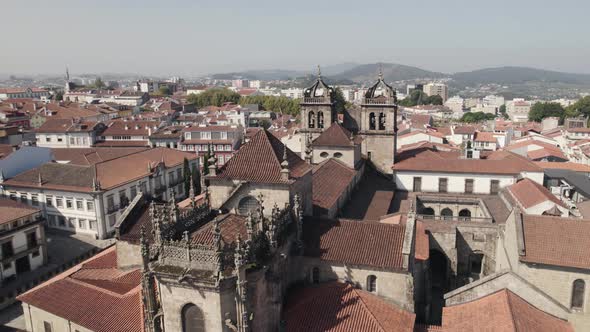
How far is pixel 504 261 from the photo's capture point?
30.5 m

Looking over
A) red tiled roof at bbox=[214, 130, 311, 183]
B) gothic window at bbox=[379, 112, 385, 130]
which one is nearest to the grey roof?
gothic window at bbox=[379, 112, 385, 130]

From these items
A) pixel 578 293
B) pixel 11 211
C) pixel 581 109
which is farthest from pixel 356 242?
pixel 581 109

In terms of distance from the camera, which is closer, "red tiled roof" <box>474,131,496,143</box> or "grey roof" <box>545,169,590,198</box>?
"grey roof" <box>545,169,590,198</box>

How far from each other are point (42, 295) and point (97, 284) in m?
3.31

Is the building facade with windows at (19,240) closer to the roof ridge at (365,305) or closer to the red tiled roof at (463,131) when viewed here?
the roof ridge at (365,305)

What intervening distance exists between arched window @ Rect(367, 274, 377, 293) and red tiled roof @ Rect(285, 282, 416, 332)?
1.59 feet

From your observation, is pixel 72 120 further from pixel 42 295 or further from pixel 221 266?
pixel 221 266

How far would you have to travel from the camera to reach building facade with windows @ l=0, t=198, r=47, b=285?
39.4 metres

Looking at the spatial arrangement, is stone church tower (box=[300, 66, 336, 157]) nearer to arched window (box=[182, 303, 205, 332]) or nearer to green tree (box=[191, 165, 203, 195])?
green tree (box=[191, 165, 203, 195])

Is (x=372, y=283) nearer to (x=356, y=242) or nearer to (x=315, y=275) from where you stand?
(x=356, y=242)

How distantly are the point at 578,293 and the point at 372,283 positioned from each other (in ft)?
38.5

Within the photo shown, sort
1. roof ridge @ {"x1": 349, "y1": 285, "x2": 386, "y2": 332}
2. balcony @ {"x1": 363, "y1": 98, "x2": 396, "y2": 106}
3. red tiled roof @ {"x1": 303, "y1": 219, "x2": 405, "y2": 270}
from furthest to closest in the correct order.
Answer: balcony @ {"x1": 363, "y1": 98, "x2": 396, "y2": 106}, red tiled roof @ {"x1": 303, "y1": 219, "x2": 405, "y2": 270}, roof ridge @ {"x1": 349, "y1": 285, "x2": 386, "y2": 332}

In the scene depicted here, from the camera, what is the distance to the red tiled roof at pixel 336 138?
152ft

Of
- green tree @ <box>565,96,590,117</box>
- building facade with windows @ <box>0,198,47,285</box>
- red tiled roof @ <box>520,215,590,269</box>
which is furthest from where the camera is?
green tree @ <box>565,96,590,117</box>
